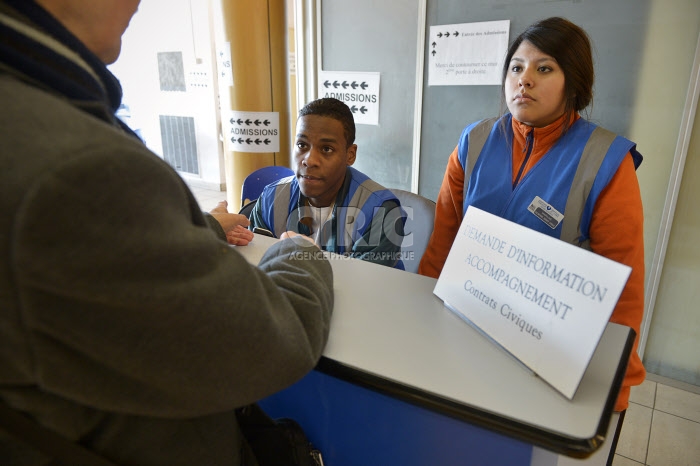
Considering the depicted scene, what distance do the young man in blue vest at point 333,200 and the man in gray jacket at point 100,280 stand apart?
3.25 feet

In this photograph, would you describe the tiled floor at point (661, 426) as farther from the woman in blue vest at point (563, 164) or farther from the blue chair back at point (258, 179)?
the blue chair back at point (258, 179)

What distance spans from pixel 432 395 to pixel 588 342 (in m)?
0.21

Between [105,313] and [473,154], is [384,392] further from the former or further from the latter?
[473,154]

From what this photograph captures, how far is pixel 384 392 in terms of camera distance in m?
0.63

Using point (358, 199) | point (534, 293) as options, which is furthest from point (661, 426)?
point (534, 293)

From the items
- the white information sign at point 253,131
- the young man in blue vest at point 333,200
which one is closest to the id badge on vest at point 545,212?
the young man in blue vest at point 333,200

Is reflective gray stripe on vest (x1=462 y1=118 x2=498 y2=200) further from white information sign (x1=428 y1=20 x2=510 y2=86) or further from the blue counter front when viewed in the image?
white information sign (x1=428 y1=20 x2=510 y2=86)

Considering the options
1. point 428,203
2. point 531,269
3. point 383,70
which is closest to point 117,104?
point 531,269

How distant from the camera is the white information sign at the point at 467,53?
2.22 m

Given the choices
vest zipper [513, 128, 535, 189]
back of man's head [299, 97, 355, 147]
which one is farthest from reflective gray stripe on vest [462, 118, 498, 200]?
back of man's head [299, 97, 355, 147]

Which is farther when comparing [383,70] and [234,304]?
[383,70]

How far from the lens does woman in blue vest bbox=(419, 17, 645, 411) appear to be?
1103 mm

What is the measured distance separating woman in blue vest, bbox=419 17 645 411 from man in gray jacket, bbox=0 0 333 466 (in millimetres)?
939

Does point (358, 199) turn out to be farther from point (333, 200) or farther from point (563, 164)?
point (563, 164)
